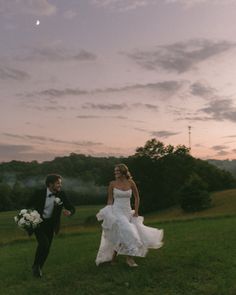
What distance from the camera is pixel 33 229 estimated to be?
39.9 feet

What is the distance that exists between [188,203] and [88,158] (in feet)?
180

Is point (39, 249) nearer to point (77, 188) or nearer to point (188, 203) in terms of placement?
point (188, 203)

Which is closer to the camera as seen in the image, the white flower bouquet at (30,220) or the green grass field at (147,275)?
the green grass field at (147,275)

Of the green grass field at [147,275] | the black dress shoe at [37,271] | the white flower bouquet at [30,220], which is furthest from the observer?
the black dress shoe at [37,271]

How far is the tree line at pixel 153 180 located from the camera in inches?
3518

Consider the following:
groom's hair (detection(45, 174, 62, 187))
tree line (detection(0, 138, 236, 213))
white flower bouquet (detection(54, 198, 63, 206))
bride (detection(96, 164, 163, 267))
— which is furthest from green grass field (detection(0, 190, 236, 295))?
tree line (detection(0, 138, 236, 213))

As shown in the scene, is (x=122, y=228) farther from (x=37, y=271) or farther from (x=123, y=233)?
(x=37, y=271)

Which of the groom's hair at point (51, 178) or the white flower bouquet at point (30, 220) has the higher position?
the groom's hair at point (51, 178)

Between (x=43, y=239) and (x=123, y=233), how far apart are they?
2.10 metres

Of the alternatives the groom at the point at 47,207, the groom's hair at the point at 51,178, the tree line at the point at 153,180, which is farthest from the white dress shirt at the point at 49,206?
the tree line at the point at 153,180

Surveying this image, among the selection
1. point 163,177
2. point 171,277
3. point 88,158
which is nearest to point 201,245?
point 171,277

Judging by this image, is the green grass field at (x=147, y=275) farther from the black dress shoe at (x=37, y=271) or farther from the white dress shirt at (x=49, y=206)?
the white dress shirt at (x=49, y=206)

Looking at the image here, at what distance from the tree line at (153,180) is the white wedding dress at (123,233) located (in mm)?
69724

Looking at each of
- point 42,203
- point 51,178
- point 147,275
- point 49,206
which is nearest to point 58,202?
point 49,206
